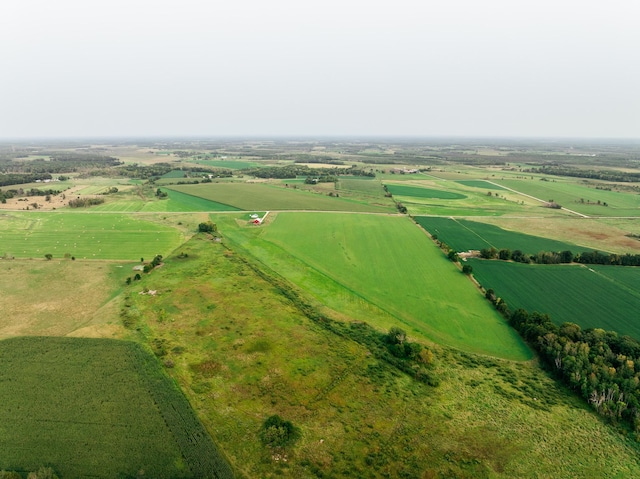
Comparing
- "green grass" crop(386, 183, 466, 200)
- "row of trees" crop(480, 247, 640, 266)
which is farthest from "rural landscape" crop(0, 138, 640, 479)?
"green grass" crop(386, 183, 466, 200)

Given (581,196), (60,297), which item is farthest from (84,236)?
(581,196)

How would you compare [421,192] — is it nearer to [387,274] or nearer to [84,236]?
[387,274]

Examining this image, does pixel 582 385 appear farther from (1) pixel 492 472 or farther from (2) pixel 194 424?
(2) pixel 194 424

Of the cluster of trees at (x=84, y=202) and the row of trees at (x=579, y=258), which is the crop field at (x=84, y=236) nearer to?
the cluster of trees at (x=84, y=202)

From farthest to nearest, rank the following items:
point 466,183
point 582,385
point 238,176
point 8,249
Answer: point 238,176, point 466,183, point 8,249, point 582,385

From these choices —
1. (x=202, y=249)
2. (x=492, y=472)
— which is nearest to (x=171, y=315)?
(x=202, y=249)

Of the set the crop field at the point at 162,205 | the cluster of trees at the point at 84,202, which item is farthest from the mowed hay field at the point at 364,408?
the cluster of trees at the point at 84,202

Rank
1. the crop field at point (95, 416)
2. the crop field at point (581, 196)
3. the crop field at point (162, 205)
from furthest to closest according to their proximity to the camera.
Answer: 1. the crop field at point (581, 196)
2. the crop field at point (162, 205)
3. the crop field at point (95, 416)
